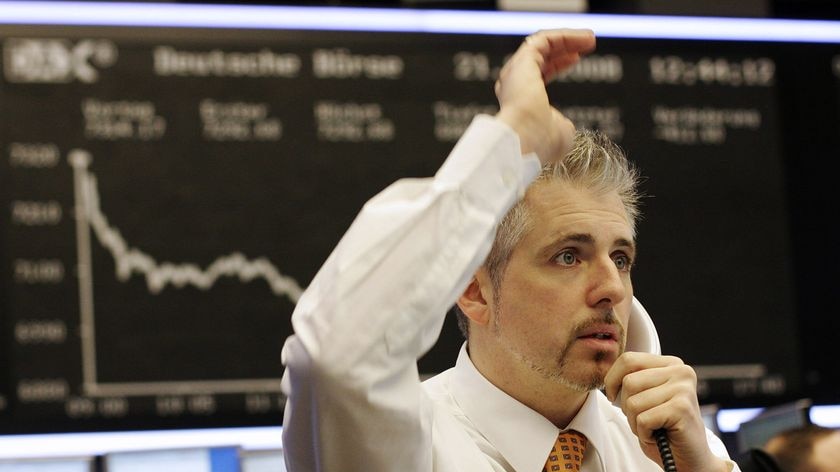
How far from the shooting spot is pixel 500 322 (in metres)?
1.78

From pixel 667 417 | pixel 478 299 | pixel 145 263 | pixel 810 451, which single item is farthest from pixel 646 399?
pixel 145 263

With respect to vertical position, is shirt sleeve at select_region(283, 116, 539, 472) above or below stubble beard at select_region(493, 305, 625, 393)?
above

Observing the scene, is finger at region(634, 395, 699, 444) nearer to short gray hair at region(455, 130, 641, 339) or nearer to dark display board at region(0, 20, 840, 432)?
short gray hair at region(455, 130, 641, 339)

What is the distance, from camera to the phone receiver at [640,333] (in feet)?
5.90

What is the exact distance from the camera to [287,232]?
339 centimetres

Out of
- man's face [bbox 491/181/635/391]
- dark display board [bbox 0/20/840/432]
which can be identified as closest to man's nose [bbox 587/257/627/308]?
man's face [bbox 491/181/635/391]

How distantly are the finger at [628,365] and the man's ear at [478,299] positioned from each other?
0.87 ft

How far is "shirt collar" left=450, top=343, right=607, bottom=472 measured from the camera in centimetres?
168

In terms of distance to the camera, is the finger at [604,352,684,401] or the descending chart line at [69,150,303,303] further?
the descending chart line at [69,150,303,303]

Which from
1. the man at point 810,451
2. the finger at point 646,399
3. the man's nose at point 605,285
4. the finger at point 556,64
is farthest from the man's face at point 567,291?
the man at point 810,451

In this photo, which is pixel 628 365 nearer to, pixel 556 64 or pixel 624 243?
pixel 624 243

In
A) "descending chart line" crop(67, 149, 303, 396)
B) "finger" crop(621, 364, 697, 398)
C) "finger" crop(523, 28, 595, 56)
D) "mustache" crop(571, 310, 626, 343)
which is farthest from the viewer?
"descending chart line" crop(67, 149, 303, 396)

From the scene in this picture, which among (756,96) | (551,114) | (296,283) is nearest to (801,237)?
(756,96)

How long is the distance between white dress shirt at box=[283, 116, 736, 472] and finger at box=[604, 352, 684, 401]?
0.96 ft
